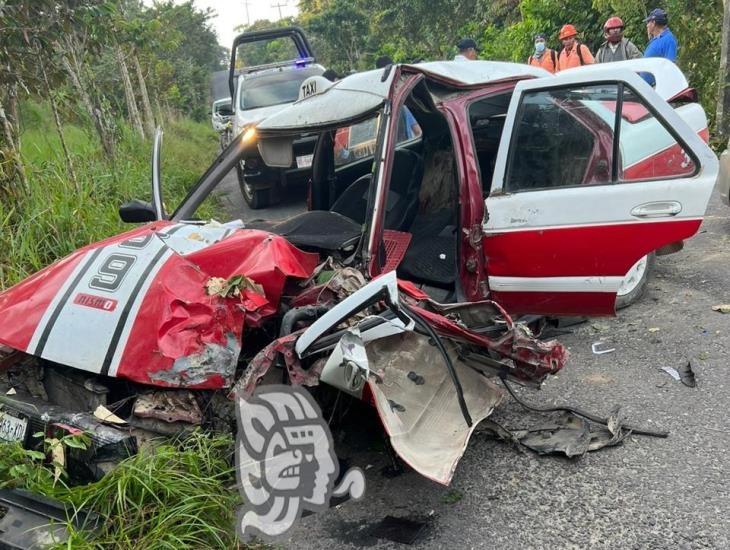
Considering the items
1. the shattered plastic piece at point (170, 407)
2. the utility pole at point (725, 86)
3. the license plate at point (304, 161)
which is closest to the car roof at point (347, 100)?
the shattered plastic piece at point (170, 407)

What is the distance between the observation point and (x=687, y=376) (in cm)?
356

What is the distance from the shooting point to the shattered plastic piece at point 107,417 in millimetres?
2674

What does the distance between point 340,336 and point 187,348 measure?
701 millimetres

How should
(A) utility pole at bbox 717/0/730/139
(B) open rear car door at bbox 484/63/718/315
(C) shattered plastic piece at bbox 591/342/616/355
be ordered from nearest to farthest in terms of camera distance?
(B) open rear car door at bbox 484/63/718/315 < (C) shattered plastic piece at bbox 591/342/616/355 < (A) utility pole at bbox 717/0/730/139

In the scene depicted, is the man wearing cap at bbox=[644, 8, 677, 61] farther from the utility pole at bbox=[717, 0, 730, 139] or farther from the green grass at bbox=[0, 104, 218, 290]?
the green grass at bbox=[0, 104, 218, 290]

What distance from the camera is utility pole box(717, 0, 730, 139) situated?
8227mm

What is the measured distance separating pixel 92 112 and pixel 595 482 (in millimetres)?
7350

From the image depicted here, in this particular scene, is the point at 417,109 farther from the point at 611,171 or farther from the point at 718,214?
the point at 718,214

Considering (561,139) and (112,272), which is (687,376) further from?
(112,272)

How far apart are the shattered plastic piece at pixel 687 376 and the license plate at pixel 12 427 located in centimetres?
319

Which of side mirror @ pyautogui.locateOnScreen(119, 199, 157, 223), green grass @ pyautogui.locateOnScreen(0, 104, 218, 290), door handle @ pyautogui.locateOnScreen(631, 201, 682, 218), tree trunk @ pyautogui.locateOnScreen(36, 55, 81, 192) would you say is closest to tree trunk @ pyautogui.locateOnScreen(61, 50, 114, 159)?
green grass @ pyautogui.locateOnScreen(0, 104, 218, 290)

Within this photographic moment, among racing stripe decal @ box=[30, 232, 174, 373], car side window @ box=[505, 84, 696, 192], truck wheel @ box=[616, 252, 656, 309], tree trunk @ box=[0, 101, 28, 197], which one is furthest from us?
tree trunk @ box=[0, 101, 28, 197]

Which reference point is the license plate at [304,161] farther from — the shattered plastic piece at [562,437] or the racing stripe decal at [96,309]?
the shattered plastic piece at [562,437]

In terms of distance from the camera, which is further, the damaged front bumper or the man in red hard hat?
the man in red hard hat
